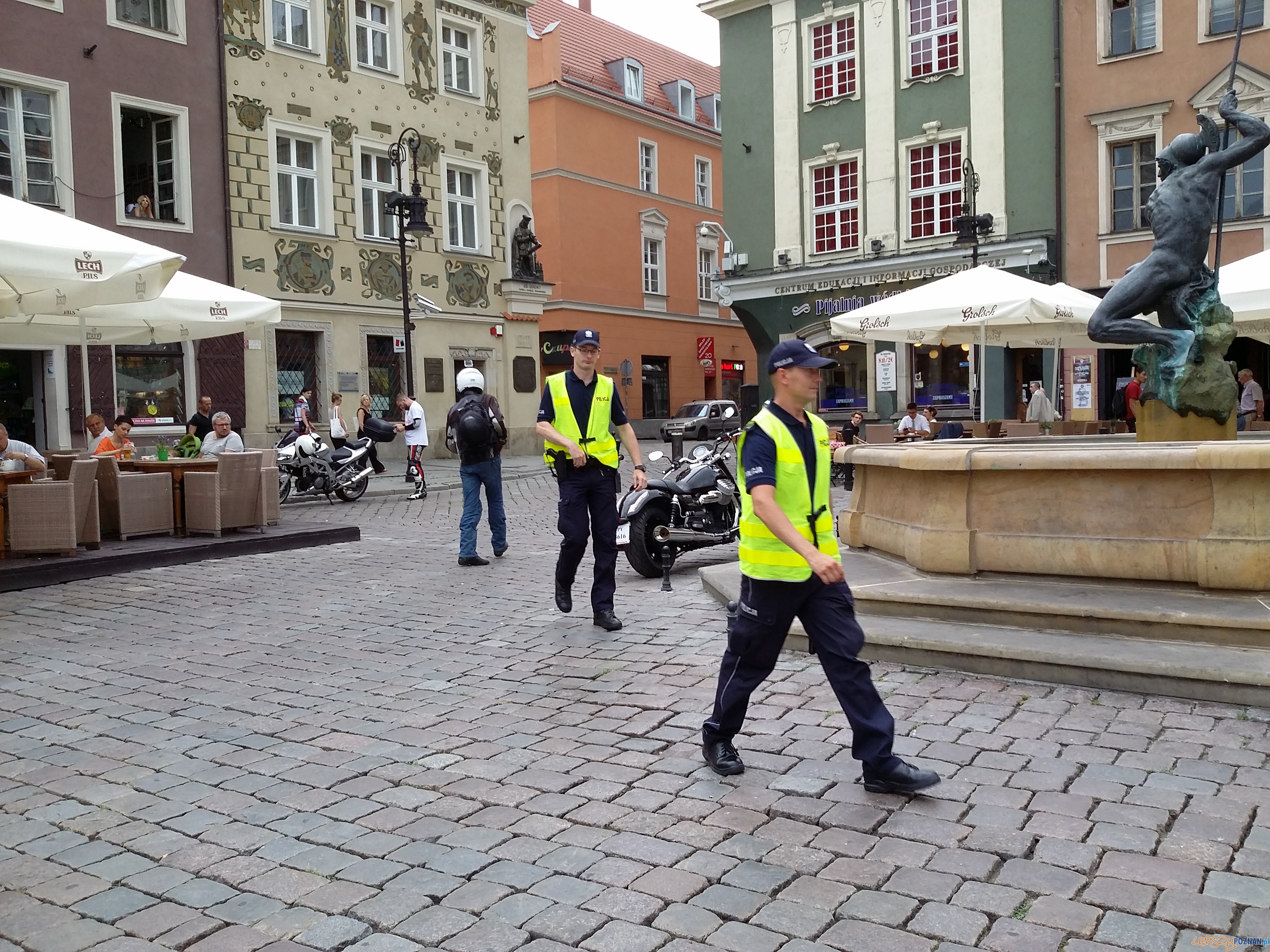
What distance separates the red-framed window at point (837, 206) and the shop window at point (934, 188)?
142 centimetres

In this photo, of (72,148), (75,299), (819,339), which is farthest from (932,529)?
(819,339)

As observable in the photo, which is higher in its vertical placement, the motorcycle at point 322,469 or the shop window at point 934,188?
the shop window at point 934,188

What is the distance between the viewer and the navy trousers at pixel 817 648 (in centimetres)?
401

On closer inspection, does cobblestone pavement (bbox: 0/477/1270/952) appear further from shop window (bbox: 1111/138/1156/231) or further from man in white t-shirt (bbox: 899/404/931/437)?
shop window (bbox: 1111/138/1156/231)

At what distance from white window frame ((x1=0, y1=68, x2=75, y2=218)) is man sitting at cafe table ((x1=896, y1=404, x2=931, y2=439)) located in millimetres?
14750

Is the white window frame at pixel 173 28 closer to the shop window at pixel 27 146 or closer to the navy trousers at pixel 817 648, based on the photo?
the shop window at pixel 27 146

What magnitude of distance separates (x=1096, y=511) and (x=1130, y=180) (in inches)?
830

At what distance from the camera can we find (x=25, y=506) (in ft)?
31.6

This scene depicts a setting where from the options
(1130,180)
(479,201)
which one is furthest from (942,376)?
(479,201)

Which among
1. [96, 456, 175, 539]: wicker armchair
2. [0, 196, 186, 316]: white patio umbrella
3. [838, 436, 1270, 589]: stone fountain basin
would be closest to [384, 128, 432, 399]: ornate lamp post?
[96, 456, 175, 539]: wicker armchair

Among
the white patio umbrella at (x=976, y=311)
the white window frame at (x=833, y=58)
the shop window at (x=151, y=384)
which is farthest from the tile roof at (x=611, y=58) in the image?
the white patio umbrella at (x=976, y=311)

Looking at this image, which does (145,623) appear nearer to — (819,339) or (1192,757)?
(1192,757)

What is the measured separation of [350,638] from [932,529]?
3.68 meters

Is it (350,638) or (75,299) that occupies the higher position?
(75,299)
